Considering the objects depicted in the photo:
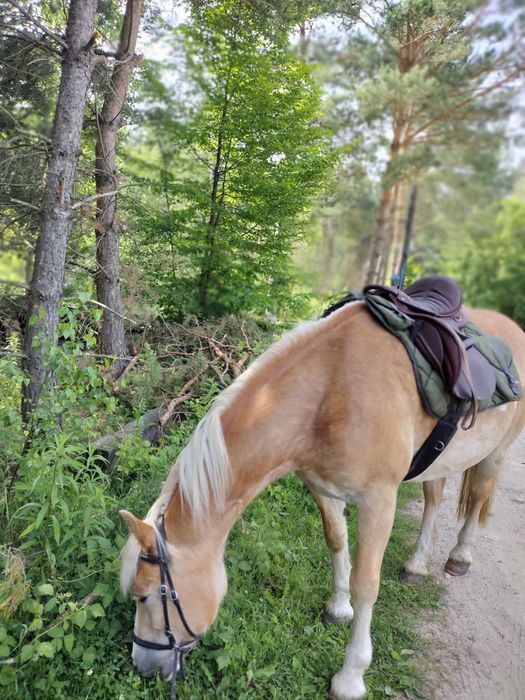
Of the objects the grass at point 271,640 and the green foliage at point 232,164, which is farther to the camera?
the green foliage at point 232,164

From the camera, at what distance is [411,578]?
3.05m

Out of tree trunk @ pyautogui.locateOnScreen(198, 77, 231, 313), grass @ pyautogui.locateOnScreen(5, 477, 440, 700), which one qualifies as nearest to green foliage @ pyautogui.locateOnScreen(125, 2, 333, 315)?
tree trunk @ pyautogui.locateOnScreen(198, 77, 231, 313)

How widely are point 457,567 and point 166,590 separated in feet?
7.79

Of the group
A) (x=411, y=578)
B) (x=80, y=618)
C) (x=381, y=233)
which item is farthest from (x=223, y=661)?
(x=381, y=233)

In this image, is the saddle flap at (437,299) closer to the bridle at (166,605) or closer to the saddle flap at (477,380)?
the saddle flap at (477,380)

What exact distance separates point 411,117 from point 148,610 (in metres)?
13.5

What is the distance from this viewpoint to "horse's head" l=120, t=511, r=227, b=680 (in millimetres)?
1758

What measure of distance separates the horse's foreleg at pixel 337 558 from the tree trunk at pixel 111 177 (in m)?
2.79

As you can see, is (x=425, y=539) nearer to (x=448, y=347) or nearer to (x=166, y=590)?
(x=448, y=347)

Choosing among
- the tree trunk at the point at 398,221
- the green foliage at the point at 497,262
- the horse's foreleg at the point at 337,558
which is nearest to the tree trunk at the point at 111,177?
the horse's foreleg at the point at 337,558

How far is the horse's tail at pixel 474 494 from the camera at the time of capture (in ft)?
10.6

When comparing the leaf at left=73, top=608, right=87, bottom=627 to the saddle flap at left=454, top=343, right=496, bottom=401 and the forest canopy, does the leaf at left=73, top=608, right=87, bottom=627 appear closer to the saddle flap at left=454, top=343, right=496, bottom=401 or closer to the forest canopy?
the forest canopy

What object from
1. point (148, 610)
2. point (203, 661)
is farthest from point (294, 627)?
point (148, 610)

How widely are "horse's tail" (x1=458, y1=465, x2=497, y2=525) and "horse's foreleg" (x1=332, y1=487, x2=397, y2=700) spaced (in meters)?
1.43
